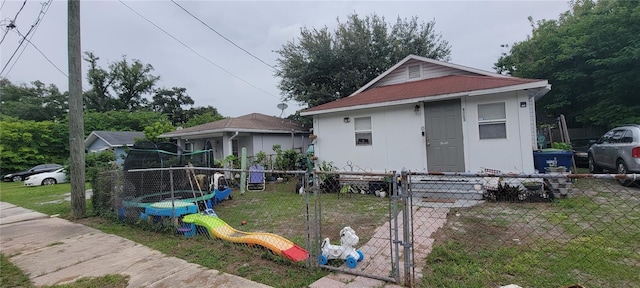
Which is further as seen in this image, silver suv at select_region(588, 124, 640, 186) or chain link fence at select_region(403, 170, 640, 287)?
silver suv at select_region(588, 124, 640, 186)

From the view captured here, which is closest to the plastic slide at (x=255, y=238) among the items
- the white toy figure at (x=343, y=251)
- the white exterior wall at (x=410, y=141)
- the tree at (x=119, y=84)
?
the white toy figure at (x=343, y=251)

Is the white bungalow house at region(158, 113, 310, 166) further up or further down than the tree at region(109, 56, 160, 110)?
further down

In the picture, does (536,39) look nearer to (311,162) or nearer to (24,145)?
(311,162)

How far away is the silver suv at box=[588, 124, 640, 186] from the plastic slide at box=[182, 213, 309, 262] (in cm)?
690

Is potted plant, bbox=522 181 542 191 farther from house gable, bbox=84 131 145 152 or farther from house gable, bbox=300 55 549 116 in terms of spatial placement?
house gable, bbox=84 131 145 152

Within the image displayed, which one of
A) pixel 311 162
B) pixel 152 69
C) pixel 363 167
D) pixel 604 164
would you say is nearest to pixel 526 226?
pixel 363 167

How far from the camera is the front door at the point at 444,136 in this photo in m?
7.66

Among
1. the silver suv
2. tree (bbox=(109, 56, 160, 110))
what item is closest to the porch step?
the silver suv

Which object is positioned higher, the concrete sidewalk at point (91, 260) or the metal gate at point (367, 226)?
the metal gate at point (367, 226)

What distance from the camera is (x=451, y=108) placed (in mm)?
7738

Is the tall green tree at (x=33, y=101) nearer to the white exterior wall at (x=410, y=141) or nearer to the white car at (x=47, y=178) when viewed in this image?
the white car at (x=47, y=178)

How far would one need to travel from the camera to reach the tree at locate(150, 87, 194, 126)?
4031 centimetres

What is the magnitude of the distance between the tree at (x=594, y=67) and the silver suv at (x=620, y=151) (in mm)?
4427

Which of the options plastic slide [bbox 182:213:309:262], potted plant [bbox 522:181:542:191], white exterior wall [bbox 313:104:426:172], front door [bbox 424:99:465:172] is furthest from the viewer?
white exterior wall [bbox 313:104:426:172]
